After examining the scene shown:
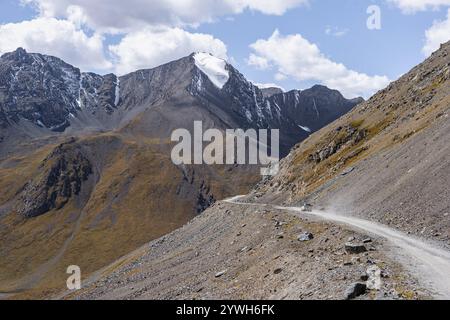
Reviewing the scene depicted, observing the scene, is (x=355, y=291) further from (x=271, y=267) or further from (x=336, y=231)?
(x=336, y=231)

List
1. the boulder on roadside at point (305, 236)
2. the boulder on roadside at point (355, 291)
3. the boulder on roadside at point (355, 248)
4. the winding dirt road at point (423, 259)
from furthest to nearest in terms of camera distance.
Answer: the boulder on roadside at point (305, 236)
the boulder on roadside at point (355, 248)
the winding dirt road at point (423, 259)
the boulder on roadside at point (355, 291)

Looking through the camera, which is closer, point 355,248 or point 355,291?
point 355,291

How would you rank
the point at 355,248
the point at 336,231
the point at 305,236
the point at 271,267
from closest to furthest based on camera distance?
the point at 355,248, the point at 271,267, the point at 336,231, the point at 305,236

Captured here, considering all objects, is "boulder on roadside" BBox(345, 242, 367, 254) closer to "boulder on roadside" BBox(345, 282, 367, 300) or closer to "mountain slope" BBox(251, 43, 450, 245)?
"boulder on roadside" BBox(345, 282, 367, 300)

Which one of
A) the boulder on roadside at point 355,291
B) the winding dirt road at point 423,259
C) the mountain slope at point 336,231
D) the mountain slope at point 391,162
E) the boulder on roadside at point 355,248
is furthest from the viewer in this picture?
the mountain slope at point 391,162

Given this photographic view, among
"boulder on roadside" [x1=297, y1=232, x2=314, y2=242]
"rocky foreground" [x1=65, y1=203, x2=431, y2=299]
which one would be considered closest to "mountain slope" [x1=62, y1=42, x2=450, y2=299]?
"rocky foreground" [x1=65, y1=203, x2=431, y2=299]

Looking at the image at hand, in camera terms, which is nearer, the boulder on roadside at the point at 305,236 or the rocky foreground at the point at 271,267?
the rocky foreground at the point at 271,267

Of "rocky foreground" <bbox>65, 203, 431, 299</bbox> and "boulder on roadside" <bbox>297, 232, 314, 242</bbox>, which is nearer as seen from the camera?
"rocky foreground" <bbox>65, 203, 431, 299</bbox>

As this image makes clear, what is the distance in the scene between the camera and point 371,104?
13612 centimetres

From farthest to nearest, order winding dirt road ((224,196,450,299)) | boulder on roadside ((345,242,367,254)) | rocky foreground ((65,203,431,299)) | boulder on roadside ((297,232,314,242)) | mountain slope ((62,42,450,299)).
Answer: boulder on roadside ((297,232,314,242)) < boulder on roadside ((345,242,367,254)) < mountain slope ((62,42,450,299)) < rocky foreground ((65,203,431,299)) < winding dirt road ((224,196,450,299))

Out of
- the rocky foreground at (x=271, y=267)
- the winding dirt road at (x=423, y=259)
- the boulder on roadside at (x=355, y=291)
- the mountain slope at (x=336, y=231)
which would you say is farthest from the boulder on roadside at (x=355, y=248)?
the boulder on roadside at (x=355, y=291)

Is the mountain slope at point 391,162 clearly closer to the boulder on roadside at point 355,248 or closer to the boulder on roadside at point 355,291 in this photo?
the boulder on roadside at point 355,248

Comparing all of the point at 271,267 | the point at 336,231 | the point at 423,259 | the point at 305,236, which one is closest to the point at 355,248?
the point at 423,259
